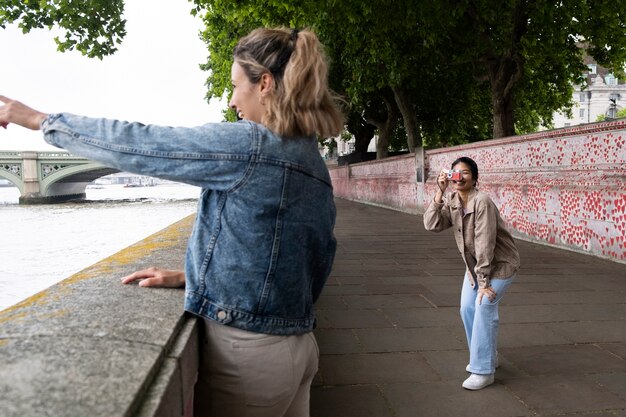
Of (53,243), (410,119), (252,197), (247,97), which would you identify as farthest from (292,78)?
(53,243)

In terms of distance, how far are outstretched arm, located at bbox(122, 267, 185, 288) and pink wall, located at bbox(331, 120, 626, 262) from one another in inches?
261

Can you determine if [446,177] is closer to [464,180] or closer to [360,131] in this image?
[464,180]

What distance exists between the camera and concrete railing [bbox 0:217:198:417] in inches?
40.5

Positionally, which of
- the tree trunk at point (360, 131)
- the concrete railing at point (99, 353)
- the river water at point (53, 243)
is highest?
the tree trunk at point (360, 131)

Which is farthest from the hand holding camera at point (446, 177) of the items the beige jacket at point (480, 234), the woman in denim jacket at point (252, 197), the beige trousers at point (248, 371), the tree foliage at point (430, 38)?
the tree foliage at point (430, 38)

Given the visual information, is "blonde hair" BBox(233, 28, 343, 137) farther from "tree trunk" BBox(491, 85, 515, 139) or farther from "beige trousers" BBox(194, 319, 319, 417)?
"tree trunk" BBox(491, 85, 515, 139)

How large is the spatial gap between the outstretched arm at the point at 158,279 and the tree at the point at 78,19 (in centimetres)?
1016

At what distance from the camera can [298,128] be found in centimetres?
149

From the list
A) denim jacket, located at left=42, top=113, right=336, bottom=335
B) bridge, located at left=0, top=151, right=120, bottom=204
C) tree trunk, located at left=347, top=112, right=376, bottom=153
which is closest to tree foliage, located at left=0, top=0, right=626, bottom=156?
tree trunk, located at left=347, top=112, right=376, bottom=153

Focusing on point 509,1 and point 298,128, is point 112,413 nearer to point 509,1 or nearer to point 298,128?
point 298,128

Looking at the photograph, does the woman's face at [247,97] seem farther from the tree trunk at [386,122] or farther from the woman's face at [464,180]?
the tree trunk at [386,122]

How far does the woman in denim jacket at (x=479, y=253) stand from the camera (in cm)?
301

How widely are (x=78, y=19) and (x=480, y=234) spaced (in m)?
10.4

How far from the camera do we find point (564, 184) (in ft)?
27.8
